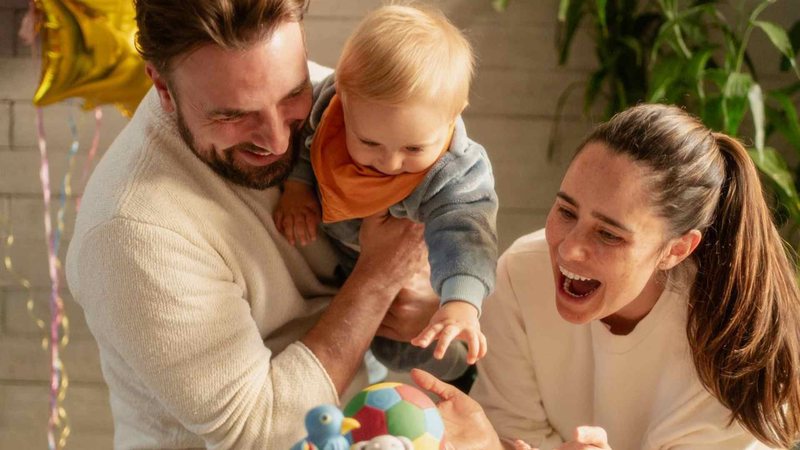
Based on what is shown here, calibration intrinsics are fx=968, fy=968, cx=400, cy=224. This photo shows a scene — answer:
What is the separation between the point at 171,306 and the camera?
4.60ft

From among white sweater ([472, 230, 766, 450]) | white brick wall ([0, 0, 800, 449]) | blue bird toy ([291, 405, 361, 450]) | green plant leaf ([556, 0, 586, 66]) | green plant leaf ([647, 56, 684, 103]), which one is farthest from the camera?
white brick wall ([0, 0, 800, 449])

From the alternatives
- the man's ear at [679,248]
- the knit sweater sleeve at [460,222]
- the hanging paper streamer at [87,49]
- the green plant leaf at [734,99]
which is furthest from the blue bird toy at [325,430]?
the green plant leaf at [734,99]

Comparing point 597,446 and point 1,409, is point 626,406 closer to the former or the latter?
point 597,446

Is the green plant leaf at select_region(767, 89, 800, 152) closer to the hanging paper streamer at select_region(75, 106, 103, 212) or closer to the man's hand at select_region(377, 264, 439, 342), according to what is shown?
the man's hand at select_region(377, 264, 439, 342)

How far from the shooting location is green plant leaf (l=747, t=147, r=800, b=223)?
6.46 ft

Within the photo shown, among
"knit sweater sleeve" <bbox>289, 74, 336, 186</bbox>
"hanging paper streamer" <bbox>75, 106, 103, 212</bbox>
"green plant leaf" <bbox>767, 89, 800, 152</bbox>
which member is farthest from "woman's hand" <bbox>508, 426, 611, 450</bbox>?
"hanging paper streamer" <bbox>75, 106, 103, 212</bbox>

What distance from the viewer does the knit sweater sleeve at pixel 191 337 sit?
1.40 m

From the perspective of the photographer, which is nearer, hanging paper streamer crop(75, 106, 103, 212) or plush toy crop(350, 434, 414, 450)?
plush toy crop(350, 434, 414, 450)

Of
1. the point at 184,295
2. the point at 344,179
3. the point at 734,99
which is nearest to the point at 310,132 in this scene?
the point at 344,179

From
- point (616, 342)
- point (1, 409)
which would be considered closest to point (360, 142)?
point (616, 342)

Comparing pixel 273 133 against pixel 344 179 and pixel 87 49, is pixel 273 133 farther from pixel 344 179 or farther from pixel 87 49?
pixel 87 49

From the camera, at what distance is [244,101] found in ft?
4.48

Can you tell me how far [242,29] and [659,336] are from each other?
2.85ft

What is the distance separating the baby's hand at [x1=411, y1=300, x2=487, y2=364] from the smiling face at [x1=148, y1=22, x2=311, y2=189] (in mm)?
345
